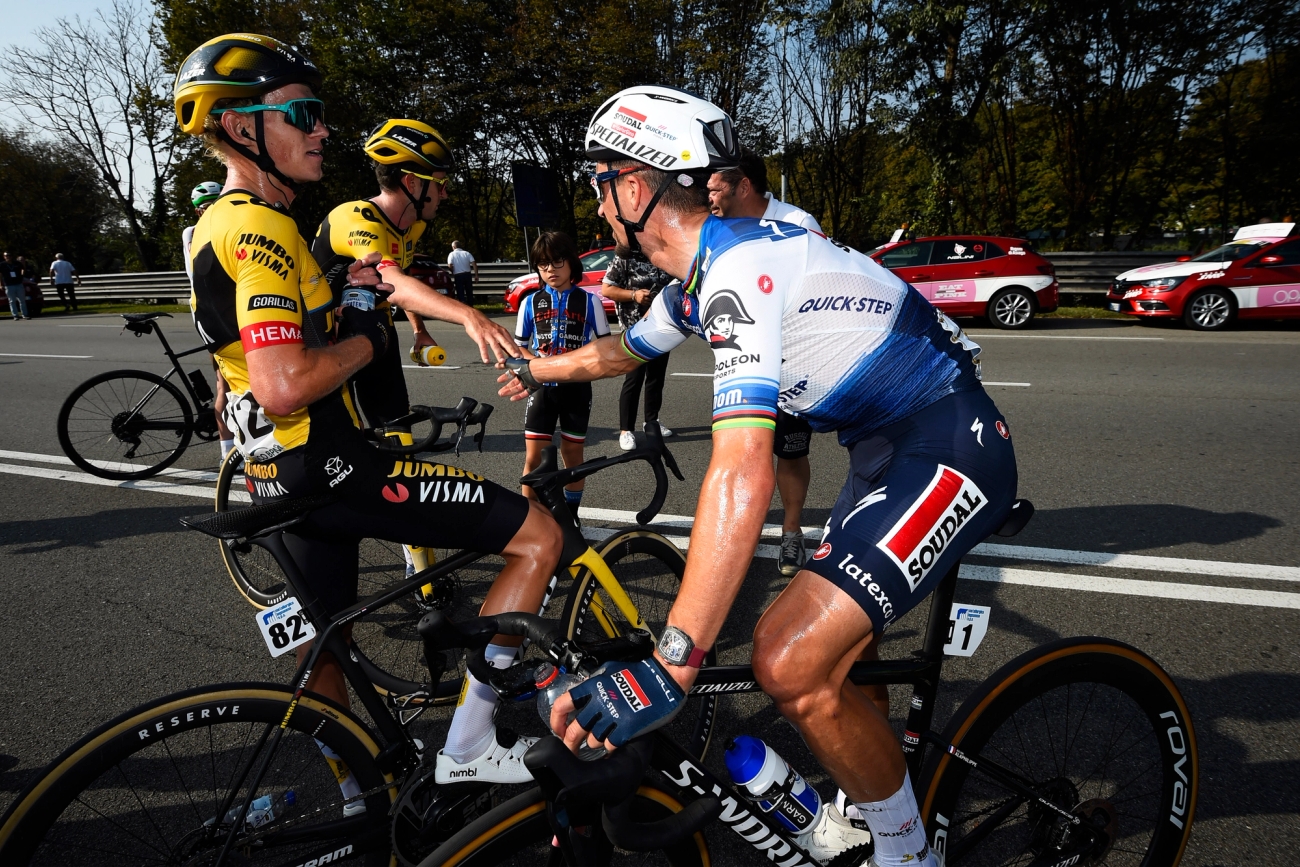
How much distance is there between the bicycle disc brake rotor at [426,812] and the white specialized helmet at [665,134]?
5.67 feet

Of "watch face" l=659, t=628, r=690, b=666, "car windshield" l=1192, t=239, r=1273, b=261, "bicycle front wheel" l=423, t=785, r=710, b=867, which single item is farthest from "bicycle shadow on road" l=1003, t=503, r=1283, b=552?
"car windshield" l=1192, t=239, r=1273, b=261

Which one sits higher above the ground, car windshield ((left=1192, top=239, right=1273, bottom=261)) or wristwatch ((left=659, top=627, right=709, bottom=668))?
car windshield ((left=1192, top=239, right=1273, bottom=261))

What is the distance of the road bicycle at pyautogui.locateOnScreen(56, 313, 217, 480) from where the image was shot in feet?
21.1

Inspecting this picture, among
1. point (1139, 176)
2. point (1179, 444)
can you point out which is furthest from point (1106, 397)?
point (1139, 176)

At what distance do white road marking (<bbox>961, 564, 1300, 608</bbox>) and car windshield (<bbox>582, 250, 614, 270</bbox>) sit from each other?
1404 cm

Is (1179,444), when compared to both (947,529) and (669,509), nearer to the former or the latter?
(669,509)

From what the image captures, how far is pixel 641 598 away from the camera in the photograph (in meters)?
3.12

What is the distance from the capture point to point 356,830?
6.62 feet

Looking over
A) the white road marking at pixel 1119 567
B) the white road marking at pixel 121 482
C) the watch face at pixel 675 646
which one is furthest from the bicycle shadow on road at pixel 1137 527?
the white road marking at pixel 121 482

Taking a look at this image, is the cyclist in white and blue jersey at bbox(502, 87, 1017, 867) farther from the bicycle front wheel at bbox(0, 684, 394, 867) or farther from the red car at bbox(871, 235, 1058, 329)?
the red car at bbox(871, 235, 1058, 329)

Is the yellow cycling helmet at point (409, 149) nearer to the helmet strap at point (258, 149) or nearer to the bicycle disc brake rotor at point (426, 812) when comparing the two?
the helmet strap at point (258, 149)

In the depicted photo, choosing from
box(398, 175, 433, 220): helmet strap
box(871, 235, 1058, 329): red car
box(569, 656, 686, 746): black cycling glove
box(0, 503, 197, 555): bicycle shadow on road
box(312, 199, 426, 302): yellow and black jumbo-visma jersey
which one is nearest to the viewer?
box(569, 656, 686, 746): black cycling glove

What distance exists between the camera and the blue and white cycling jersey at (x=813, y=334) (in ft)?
5.39

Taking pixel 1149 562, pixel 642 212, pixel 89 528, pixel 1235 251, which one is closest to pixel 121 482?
pixel 89 528
